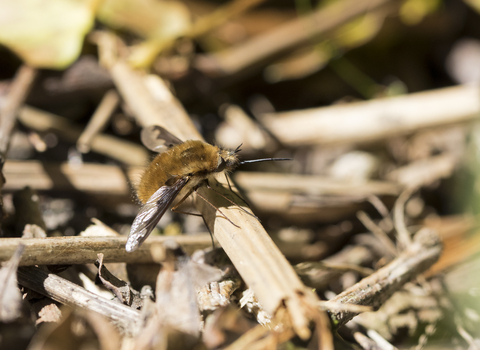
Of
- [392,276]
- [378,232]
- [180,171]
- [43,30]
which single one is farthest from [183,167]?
[43,30]

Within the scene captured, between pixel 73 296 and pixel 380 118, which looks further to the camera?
pixel 380 118

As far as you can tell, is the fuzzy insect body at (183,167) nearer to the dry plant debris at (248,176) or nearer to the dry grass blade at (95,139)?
the dry plant debris at (248,176)

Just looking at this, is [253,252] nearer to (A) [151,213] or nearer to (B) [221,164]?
(A) [151,213]

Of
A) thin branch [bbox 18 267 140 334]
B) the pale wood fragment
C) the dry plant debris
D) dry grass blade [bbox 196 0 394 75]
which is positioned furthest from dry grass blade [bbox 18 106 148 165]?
thin branch [bbox 18 267 140 334]

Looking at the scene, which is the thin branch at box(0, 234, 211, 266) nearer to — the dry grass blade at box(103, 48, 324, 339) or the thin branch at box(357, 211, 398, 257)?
the dry grass blade at box(103, 48, 324, 339)

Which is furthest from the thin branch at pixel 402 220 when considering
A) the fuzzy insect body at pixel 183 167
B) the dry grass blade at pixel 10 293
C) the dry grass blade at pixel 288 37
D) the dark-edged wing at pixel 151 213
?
the dry grass blade at pixel 10 293

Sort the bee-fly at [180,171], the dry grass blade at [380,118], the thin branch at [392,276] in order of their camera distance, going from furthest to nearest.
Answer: the dry grass blade at [380,118]
the bee-fly at [180,171]
the thin branch at [392,276]

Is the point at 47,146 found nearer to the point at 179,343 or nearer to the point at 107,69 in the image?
the point at 107,69
